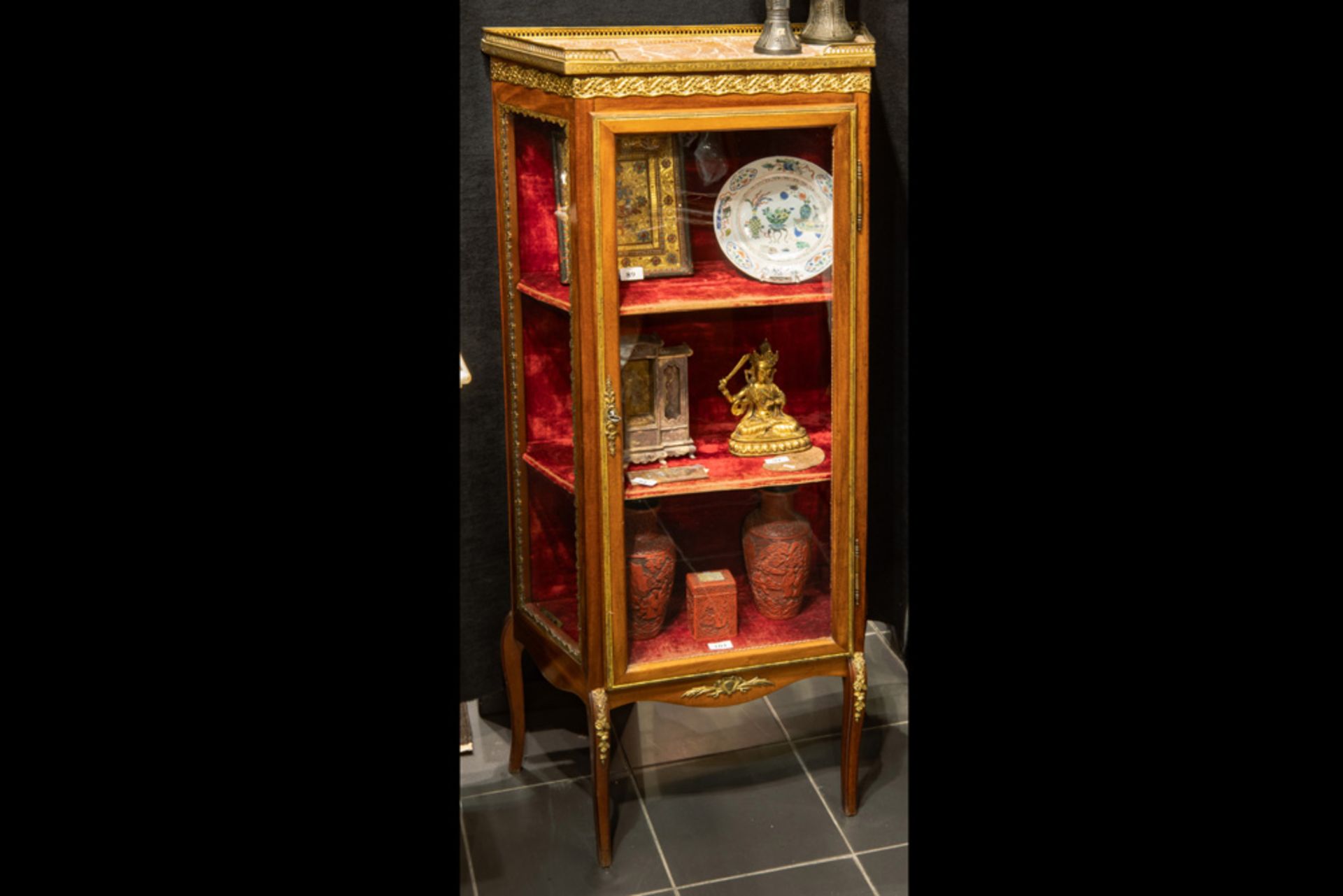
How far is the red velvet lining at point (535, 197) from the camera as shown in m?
2.94

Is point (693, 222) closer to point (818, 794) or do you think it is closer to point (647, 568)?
point (647, 568)

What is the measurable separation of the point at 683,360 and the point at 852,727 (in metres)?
0.90

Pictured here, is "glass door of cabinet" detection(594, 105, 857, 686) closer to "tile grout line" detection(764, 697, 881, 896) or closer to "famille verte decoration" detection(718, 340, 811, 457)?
"famille verte decoration" detection(718, 340, 811, 457)

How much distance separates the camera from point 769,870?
3078mm

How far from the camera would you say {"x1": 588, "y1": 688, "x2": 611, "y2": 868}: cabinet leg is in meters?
3.03

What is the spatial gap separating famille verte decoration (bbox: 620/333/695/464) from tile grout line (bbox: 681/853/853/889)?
88 centimetres

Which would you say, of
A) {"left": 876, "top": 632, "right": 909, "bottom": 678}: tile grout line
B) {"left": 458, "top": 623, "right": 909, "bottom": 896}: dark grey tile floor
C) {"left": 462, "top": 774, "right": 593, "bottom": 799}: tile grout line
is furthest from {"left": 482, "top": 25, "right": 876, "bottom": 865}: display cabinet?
{"left": 876, "top": 632, "right": 909, "bottom": 678}: tile grout line

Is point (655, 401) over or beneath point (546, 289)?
beneath

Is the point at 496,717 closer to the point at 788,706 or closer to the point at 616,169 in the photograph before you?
the point at 788,706

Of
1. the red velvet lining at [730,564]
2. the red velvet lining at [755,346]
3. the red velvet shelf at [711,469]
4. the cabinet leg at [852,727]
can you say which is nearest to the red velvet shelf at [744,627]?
the red velvet lining at [730,564]

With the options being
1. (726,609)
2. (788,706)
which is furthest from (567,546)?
(788,706)

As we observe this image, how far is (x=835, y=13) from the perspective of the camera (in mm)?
2904

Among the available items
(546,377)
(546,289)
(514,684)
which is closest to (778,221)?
(546,289)

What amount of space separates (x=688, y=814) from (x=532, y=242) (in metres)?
1.30
